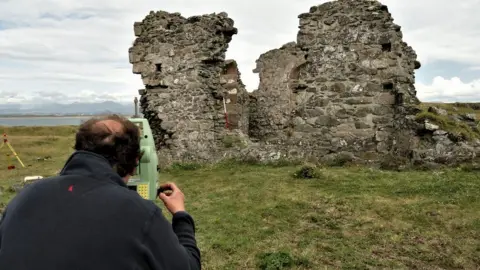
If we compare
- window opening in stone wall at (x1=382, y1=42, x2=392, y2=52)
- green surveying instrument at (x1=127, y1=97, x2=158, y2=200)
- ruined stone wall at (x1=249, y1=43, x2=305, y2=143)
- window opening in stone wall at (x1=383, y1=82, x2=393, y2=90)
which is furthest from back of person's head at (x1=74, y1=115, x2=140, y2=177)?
ruined stone wall at (x1=249, y1=43, x2=305, y2=143)

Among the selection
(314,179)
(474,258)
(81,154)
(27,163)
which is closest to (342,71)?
(314,179)

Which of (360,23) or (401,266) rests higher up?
(360,23)

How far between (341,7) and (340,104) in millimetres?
2362

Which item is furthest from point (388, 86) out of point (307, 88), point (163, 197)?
point (163, 197)

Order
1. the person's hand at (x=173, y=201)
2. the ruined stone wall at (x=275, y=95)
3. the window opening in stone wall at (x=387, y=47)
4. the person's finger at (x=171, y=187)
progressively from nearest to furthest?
the person's hand at (x=173, y=201) < the person's finger at (x=171, y=187) < the window opening in stone wall at (x=387, y=47) < the ruined stone wall at (x=275, y=95)

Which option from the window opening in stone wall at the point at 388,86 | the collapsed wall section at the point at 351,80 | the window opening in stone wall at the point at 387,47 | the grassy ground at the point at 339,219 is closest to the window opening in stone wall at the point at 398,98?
the collapsed wall section at the point at 351,80

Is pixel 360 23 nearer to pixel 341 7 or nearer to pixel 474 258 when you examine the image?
pixel 341 7

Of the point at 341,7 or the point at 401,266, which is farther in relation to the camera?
the point at 341,7

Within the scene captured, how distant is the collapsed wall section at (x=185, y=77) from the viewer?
12688mm

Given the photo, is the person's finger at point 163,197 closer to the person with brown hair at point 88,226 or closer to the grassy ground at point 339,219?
the person with brown hair at point 88,226

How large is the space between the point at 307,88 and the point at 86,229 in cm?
1009

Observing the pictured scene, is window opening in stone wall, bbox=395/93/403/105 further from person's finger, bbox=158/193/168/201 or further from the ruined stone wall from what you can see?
person's finger, bbox=158/193/168/201

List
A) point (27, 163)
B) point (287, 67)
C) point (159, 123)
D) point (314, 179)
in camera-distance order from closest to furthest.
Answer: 1. point (314, 179)
2. point (159, 123)
3. point (287, 67)
4. point (27, 163)

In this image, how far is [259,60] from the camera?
54.2 ft
